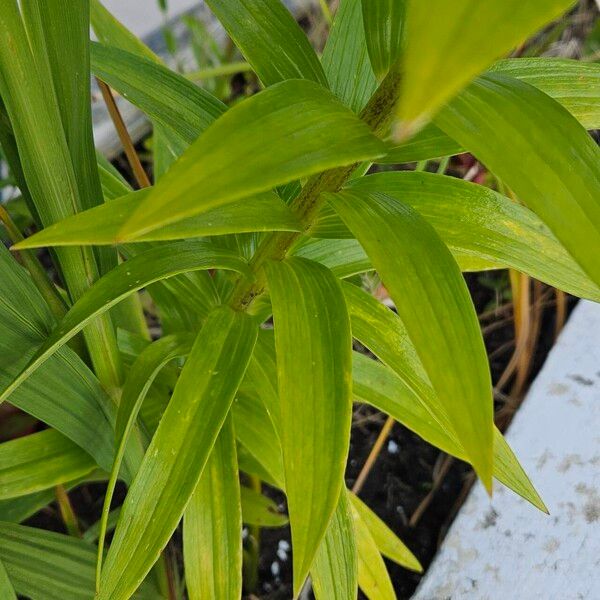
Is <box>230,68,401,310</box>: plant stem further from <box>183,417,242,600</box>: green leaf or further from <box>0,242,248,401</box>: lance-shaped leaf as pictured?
<box>183,417,242,600</box>: green leaf

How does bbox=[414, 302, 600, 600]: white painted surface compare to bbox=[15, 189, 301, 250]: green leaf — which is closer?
bbox=[15, 189, 301, 250]: green leaf

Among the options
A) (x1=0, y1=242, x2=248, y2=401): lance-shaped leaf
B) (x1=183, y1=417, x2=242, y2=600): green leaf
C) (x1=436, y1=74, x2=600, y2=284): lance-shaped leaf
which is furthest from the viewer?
(x1=183, y1=417, x2=242, y2=600): green leaf

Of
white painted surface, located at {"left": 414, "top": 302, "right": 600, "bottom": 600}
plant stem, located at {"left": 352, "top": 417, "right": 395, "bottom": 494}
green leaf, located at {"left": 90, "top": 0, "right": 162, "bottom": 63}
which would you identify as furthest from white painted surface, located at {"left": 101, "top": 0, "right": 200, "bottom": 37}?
white painted surface, located at {"left": 414, "top": 302, "right": 600, "bottom": 600}

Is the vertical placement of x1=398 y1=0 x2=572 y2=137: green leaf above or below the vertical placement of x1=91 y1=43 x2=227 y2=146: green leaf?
below

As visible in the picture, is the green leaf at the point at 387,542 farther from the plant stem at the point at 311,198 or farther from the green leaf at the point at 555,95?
the green leaf at the point at 555,95

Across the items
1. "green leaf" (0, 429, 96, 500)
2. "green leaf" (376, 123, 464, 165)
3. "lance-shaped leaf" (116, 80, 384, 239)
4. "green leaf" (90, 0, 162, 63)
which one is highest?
"green leaf" (90, 0, 162, 63)

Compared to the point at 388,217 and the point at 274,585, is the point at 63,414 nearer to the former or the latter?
the point at 388,217

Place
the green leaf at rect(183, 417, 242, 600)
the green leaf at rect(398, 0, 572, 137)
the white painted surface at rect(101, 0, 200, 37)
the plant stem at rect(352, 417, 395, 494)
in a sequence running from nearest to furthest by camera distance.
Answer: the green leaf at rect(398, 0, 572, 137) → the green leaf at rect(183, 417, 242, 600) → the plant stem at rect(352, 417, 395, 494) → the white painted surface at rect(101, 0, 200, 37)
